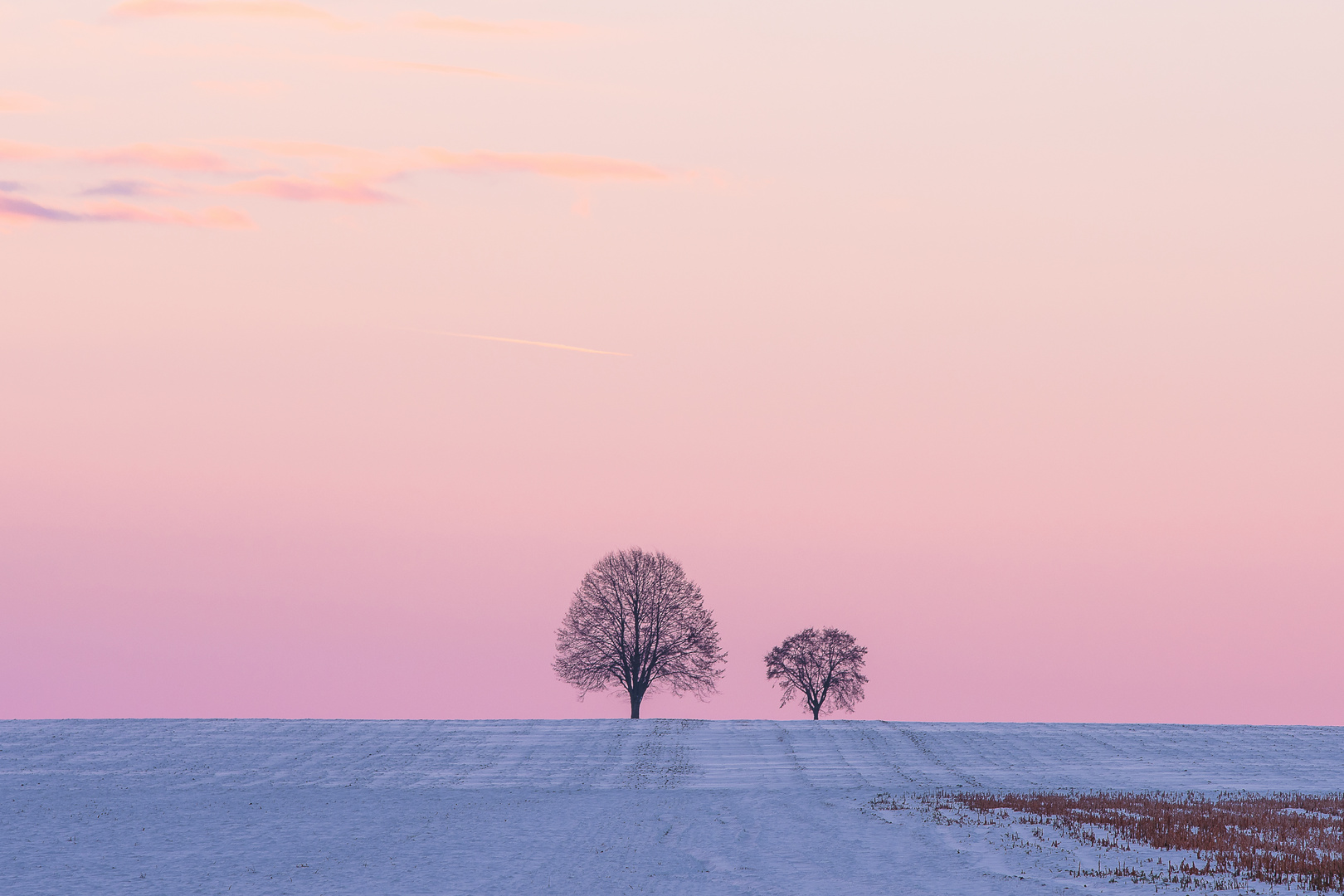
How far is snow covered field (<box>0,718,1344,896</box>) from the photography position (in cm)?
2866

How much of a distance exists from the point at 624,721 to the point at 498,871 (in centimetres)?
5115

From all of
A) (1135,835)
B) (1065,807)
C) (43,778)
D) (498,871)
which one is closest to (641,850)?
(498,871)

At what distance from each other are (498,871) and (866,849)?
9.36m

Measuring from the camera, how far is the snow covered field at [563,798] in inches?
1128

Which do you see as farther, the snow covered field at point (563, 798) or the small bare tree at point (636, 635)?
the small bare tree at point (636, 635)

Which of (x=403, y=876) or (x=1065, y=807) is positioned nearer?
(x=403, y=876)

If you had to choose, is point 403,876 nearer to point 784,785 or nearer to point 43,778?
point 784,785

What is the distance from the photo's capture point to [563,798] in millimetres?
45125

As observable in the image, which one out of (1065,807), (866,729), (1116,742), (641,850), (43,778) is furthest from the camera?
(866,729)

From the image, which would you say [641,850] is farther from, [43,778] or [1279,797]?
[43,778]

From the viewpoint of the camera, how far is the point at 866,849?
3228 centimetres

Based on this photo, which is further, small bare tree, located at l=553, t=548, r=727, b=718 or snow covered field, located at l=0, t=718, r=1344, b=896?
small bare tree, located at l=553, t=548, r=727, b=718

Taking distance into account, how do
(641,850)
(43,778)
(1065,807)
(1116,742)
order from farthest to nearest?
(1116,742)
(43,778)
(1065,807)
(641,850)

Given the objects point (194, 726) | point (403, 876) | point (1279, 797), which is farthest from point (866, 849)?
point (194, 726)
